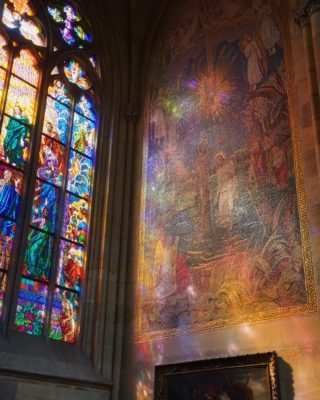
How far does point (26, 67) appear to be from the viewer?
12.0 meters

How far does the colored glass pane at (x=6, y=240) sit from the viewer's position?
32.5ft

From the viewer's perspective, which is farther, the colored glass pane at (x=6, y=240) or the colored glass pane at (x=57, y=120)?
the colored glass pane at (x=57, y=120)

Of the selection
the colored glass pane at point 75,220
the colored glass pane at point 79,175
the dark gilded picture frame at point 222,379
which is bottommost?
the dark gilded picture frame at point 222,379

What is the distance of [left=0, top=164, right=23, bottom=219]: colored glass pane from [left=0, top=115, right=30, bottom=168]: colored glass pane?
9.2 inches

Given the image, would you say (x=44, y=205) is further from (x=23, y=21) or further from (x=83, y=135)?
(x=23, y=21)

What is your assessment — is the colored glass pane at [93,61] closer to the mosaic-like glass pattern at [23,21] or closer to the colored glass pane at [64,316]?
the mosaic-like glass pattern at [23,21]

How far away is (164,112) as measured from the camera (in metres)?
12.4

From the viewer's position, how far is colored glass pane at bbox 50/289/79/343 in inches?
406

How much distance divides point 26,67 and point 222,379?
7.72 meters

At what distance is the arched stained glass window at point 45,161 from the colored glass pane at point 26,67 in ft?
0.08

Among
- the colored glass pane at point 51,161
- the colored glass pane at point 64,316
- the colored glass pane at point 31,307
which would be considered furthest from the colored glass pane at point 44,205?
the colored glass pane at point 64,316

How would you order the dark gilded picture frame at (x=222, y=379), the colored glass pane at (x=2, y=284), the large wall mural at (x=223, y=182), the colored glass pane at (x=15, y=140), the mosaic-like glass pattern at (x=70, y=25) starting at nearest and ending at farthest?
the dark gilded picture frame at (x=222, y=379) < the large wall mural at (x=223, y=182) < the colored glass pane at (x=2, y=284) < the colored glass pane at (x=15, y=140) < the mosaic-like glass pattern at (x=70, y=25)

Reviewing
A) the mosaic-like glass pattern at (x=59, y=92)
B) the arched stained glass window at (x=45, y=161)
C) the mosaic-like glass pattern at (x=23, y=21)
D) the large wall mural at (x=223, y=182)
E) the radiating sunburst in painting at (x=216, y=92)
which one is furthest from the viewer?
the mosaic-like glass pattern at (x=59, y=92)

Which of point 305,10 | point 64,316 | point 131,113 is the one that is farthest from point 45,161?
point 305,10
